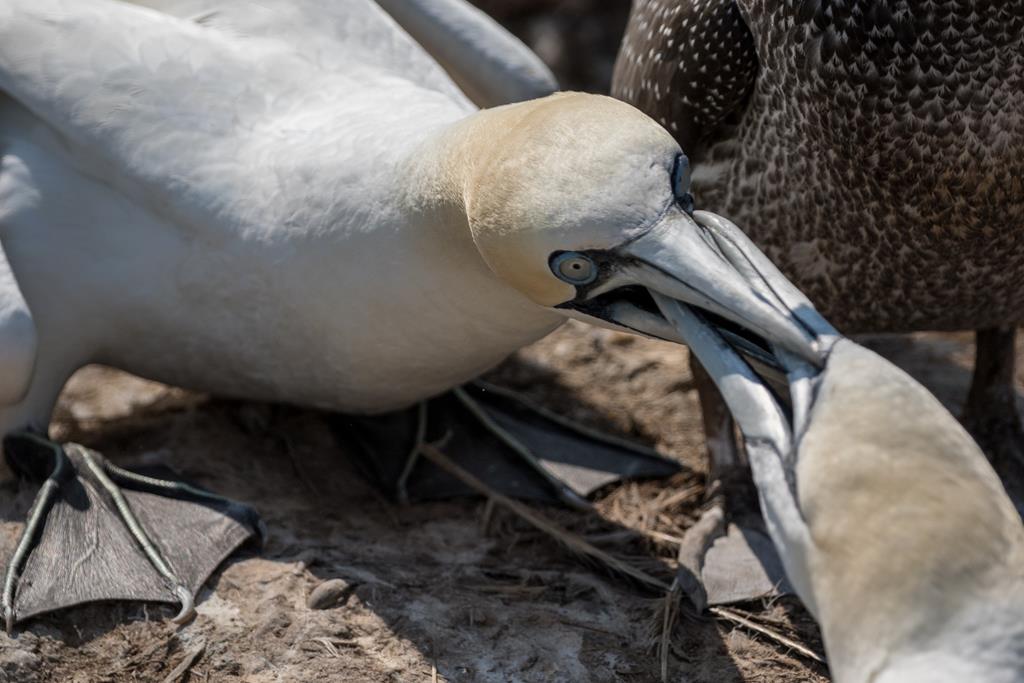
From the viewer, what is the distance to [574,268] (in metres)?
2.97

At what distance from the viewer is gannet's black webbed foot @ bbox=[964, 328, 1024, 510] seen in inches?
177

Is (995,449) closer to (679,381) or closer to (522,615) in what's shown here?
(679,381)

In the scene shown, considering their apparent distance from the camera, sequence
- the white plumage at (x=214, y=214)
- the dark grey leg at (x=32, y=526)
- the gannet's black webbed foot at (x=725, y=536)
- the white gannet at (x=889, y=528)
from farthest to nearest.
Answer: the gannet's black webbed foot at (x=725, y=536) < the white plumage at (x=214, y=214) < the dark grey leg at (x=32, y=526) < the white gannet at (x=889, y=528)

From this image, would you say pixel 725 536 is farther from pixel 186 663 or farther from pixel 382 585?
pixel 186 663

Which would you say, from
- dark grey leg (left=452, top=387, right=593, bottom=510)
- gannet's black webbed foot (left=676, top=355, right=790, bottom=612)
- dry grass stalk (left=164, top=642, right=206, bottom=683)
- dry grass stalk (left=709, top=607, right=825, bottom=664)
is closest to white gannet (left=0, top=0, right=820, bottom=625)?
dry grass stalk (left=164, top=642, right=206, bottom=683)

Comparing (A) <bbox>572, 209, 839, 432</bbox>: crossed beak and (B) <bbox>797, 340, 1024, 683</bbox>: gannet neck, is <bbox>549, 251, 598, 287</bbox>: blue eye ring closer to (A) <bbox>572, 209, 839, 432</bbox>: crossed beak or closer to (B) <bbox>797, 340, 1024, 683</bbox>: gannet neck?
(A) <bbox>572, 209, 839, 432</bbox>: crossed beak

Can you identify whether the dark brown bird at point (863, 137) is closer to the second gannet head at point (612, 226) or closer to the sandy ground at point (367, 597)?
the second gannet head at point (612, 226)

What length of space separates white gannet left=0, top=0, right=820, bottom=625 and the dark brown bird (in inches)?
27.0

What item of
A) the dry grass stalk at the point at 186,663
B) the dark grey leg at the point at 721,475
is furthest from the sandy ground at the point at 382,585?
the dark grey leg at the point at 721,475

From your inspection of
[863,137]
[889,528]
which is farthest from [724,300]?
[863,137]

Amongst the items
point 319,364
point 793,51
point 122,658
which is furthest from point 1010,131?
point 122,658

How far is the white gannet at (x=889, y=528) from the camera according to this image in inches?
90.6

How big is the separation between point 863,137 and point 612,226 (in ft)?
3.52

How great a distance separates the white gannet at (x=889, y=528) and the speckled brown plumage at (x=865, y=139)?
114cm
